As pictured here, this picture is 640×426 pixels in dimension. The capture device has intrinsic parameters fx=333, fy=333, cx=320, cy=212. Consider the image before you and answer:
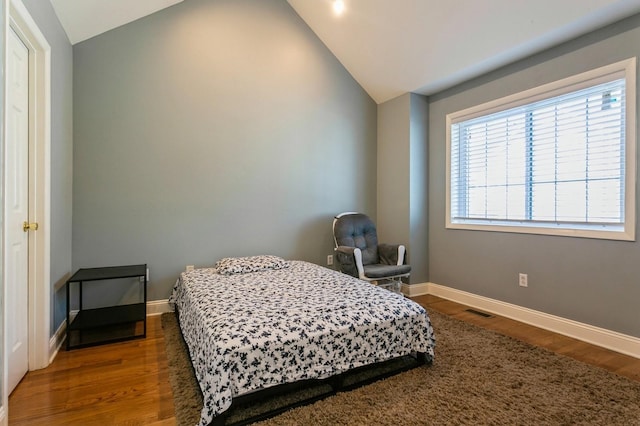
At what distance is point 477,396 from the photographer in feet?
6.08

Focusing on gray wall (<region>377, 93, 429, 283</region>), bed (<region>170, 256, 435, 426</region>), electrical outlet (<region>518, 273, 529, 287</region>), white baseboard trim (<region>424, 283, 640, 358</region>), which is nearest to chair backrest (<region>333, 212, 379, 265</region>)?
gray wall (<region>377, 93, 429, 283</region>)

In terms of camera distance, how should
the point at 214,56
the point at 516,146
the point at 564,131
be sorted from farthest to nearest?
1. the point at 214,56
2. the point at 516,146
3. the point at 564,131

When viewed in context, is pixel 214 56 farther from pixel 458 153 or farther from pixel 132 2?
pixel 458 153

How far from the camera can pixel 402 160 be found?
160 inches

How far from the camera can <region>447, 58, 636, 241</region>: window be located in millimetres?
2514

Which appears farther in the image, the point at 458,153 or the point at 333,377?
the point at 458,153

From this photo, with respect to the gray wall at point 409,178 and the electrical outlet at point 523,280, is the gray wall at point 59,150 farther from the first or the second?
the electrical outlet at point 523,280

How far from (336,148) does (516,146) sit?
76.8 inches

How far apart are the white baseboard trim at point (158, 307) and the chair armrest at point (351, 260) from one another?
178 cm

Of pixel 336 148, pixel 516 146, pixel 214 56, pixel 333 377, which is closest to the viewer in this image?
pixel 333 377

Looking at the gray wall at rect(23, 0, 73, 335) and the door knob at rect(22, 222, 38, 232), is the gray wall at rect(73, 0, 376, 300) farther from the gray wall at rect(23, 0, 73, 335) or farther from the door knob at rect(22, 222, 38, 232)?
the door knob at rect(22, 222, 38, 232)

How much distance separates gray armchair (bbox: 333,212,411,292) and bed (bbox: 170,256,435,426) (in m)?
0.71

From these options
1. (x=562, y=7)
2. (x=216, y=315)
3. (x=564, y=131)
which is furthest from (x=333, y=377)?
(x=562, y=7)

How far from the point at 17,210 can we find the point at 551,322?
4065 mm
